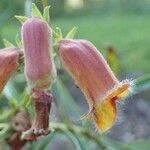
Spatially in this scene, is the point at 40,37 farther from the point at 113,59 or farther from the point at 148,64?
the point at 148,64

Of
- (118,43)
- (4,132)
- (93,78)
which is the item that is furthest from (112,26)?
(93,78)

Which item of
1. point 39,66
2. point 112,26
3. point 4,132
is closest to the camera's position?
point 39,66

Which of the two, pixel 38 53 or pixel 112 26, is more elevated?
pixel 38 53

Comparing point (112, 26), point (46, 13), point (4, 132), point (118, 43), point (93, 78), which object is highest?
point (46, 13)

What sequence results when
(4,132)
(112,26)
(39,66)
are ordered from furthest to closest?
1. (112,26)
2. (4,132)
3. (39,66)

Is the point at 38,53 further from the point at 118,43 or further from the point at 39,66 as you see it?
the point at 118,43

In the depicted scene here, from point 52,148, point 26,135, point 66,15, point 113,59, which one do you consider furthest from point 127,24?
point 26,135
